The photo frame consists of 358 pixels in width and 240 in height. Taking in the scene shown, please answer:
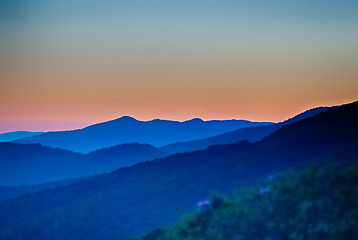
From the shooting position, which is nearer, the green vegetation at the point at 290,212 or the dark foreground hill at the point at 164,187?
the green vegetation at the point at 290,212

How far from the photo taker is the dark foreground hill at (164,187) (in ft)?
285

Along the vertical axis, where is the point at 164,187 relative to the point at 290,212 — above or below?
above

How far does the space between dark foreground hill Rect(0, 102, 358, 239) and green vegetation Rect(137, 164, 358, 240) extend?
2720cm

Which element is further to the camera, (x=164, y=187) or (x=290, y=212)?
(x=164, y=187)

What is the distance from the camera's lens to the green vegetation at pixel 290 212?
36.7 metres

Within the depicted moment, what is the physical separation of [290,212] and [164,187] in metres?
66.9

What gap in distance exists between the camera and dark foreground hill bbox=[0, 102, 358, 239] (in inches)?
3423

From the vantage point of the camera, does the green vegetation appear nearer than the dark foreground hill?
Yes

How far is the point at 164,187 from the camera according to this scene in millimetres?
106125

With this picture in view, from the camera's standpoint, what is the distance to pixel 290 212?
41250mm

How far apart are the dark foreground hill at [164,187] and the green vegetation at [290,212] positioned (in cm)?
2720

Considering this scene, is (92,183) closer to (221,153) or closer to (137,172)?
(137,172)

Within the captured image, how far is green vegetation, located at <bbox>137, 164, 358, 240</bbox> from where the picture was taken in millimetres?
36719

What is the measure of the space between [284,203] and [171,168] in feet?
Answer: 261
